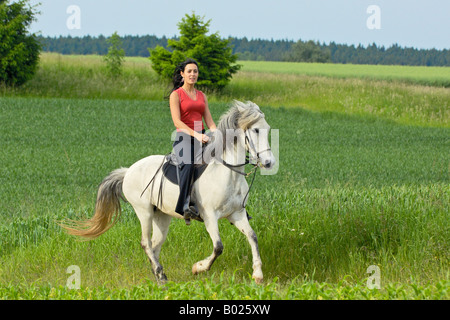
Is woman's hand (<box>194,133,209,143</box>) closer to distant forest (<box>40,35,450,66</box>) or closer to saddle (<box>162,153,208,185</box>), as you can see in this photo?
saddle (<box>162,153,208,185</box>)

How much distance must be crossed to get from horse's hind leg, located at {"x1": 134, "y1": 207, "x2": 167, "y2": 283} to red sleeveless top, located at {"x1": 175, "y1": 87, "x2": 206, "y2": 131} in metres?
1.37

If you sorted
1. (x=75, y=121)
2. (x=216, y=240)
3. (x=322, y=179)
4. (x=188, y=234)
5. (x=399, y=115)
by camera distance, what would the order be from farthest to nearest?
1. (x=399, y=115)
2. (x=75, y=121)
3. (x=322, y=179)
4. (x=188, y=234)
5. (x=216, y=240)

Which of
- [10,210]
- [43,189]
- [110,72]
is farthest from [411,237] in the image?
[110,72]

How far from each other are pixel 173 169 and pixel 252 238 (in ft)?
4.54

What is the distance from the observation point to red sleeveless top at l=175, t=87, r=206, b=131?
7418mm

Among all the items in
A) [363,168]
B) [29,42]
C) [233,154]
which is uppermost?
[29,42]

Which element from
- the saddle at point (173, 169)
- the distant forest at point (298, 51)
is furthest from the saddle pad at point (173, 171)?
the distant forest at point (298, 51)

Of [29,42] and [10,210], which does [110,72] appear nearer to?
[29,42]

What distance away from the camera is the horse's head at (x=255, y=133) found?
21.4 ft

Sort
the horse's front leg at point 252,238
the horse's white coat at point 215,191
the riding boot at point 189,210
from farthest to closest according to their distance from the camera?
the riding boot at point 189,210 < the horse's front leg at point 252,238 < the horse's white coat at point 215,191

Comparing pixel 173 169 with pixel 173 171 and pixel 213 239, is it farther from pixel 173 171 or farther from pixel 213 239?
pixel 213 239

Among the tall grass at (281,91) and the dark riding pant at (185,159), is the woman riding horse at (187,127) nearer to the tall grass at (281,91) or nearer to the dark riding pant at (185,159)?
the dark riding pant at (185,159)

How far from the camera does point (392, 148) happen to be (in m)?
25.6

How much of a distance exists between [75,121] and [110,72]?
55.9ft
